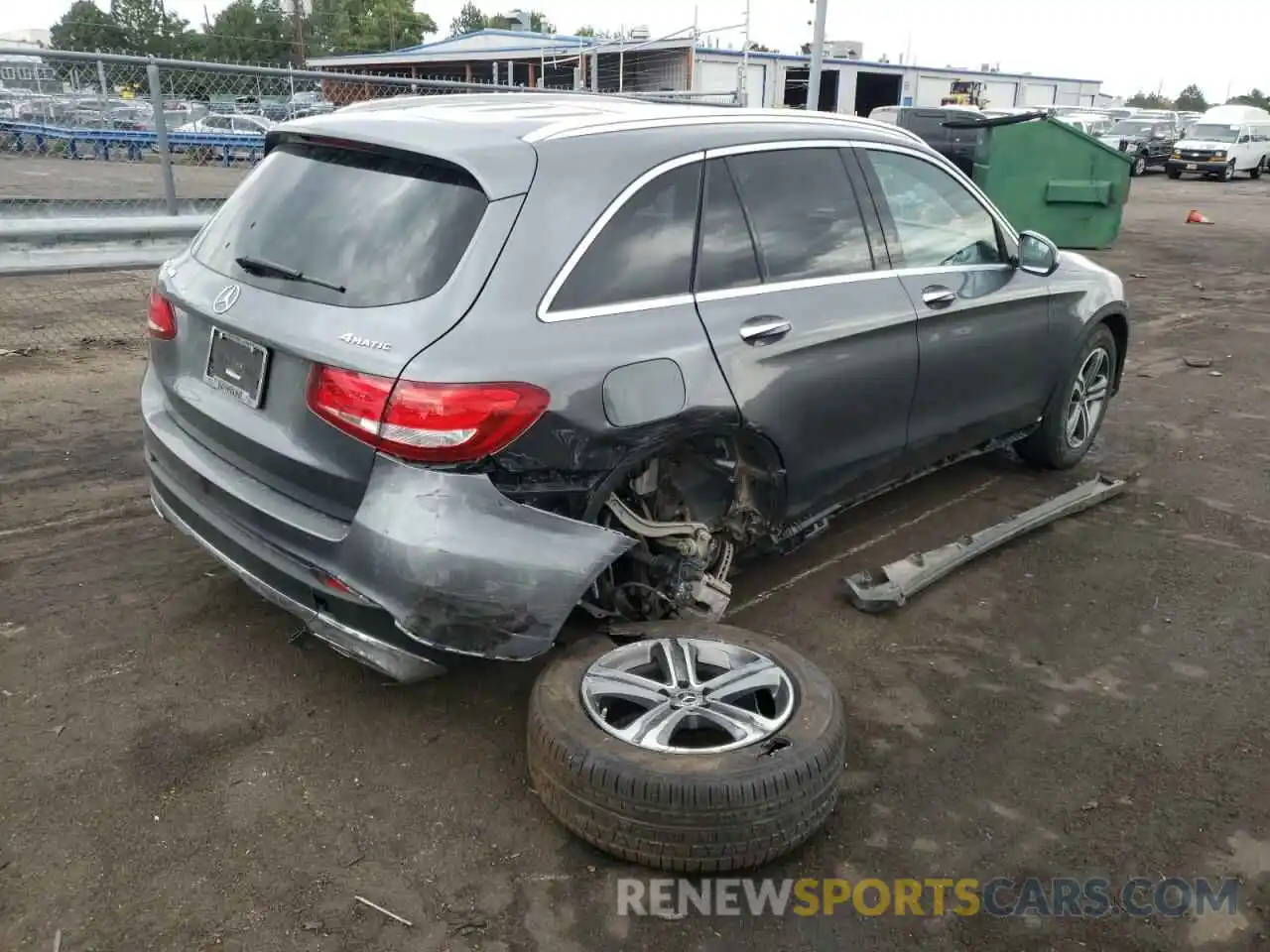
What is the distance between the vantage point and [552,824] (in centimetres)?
281

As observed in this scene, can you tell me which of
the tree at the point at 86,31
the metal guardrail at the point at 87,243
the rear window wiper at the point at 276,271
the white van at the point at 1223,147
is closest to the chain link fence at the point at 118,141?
the metal guardrail at the point at 87,243

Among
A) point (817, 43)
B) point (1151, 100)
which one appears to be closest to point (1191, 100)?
point (1151, 100)

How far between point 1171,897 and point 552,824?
1.63m

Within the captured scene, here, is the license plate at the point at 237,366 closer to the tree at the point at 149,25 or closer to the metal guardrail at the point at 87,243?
the metal guardrail at the point at 87,243

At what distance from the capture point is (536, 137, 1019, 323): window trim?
2.92 m

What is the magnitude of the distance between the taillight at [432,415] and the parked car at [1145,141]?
34930 millimetres

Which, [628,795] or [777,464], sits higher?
[777,464]

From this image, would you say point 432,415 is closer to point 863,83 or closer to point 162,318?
point 162,318

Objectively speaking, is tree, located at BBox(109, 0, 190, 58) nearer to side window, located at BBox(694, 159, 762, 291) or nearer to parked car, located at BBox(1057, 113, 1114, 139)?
parked car, located at BBox(1057, 113, 1114, 139)

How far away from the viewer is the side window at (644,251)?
297cm

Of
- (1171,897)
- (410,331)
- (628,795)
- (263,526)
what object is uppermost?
(410,331)

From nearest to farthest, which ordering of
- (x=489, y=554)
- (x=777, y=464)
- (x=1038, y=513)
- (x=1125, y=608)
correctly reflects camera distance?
(x=489, y=554), (x=777, y=464), (x=1125, y=608), (x=1038, y=513)

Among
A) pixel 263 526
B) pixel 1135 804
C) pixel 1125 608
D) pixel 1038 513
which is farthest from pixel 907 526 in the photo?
pixel 263 526

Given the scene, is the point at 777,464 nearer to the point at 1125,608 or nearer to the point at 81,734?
the point at 1125,608
